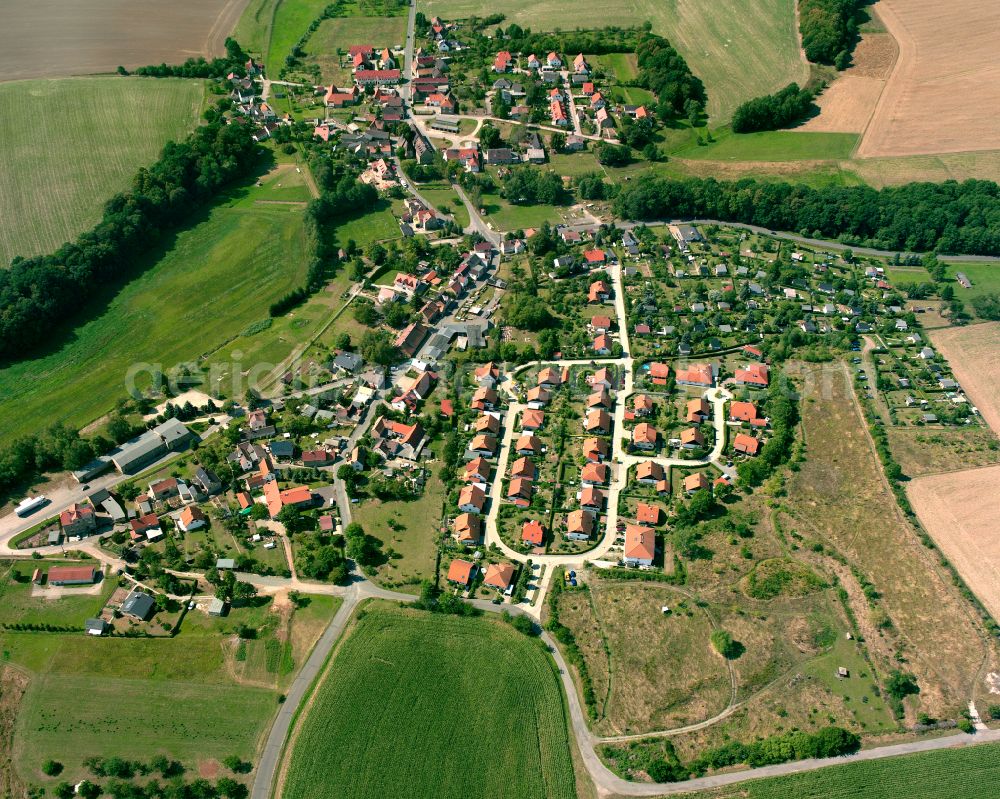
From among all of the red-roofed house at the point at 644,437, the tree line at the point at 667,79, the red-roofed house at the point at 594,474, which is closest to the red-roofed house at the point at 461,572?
the red-roofed house at the point at 594,474

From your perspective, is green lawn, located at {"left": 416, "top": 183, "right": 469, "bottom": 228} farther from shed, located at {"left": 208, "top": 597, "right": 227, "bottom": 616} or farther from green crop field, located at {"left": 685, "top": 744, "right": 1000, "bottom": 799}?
green crop field, located at {"left": 685, "top": 744, "right": 1000, "bottom": 799}

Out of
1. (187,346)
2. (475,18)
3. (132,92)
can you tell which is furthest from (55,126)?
(475,18)

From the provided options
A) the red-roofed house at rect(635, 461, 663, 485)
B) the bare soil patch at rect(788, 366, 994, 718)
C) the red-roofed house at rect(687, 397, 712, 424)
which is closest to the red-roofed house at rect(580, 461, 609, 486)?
the red-roofed house at rect(635, 461, 663, 485)

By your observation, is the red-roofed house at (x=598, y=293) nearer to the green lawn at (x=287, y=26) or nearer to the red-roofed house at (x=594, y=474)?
the red-roofed house at (x=594, y=474)

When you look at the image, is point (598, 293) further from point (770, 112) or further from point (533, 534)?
point (770, 112)

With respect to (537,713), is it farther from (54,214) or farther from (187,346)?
(54,214)

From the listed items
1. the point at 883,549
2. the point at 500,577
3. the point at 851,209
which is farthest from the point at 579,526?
the point at 851,209
